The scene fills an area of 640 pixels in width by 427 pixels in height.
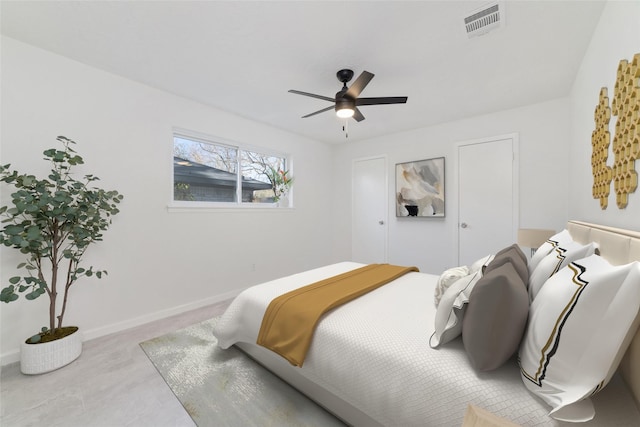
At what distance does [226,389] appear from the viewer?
1.74m

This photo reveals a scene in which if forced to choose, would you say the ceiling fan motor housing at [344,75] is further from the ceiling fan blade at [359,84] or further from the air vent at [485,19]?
the air vent at [485,19]

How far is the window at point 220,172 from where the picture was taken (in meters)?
3.27

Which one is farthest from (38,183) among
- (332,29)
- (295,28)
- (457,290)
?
(457,290)

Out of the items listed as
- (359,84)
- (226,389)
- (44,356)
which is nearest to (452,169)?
(359,84)

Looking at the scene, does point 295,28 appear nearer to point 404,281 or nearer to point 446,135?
point 404,281

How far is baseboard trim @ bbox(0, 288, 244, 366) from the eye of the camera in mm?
2078

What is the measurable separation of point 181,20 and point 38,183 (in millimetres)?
1590

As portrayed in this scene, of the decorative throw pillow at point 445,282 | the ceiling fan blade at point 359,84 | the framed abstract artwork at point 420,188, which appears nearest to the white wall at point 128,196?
the ceiling fan blade at point 359,84

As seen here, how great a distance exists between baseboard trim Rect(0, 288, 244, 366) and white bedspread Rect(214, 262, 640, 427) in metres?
1.66

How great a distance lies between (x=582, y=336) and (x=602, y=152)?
65.2 inches

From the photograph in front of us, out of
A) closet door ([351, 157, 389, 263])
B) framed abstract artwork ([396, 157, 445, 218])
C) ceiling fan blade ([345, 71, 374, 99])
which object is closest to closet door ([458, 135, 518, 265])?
framed abstract artwork ([396, 157, 445, 218])

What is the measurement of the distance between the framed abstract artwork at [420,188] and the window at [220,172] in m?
2.07

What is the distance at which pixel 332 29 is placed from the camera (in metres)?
1.96

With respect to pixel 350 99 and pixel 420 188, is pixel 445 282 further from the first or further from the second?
pixel 420 188
